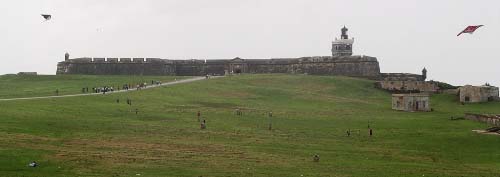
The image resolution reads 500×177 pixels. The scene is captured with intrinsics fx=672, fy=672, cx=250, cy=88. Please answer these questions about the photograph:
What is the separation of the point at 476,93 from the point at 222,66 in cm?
3980

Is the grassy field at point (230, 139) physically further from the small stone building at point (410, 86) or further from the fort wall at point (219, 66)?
the fort wall at point (219, 66)

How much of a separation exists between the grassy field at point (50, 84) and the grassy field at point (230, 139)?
3.24 m

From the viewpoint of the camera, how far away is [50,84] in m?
75.2

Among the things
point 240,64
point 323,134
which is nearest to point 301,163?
point 323,134

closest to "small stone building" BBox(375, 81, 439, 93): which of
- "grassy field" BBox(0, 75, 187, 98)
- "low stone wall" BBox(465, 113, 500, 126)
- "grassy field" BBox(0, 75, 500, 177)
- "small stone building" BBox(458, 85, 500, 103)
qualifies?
"small stone building" BBox(458, 85, 500, 103)

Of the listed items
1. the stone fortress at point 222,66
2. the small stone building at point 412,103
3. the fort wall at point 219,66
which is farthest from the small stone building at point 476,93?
the fort wall at point 219,66

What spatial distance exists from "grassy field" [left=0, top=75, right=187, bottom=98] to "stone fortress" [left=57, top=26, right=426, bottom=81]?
45.5ft

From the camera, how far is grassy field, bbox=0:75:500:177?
95.9ft

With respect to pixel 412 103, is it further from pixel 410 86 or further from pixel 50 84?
pixel 50 84

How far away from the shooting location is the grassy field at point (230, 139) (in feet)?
95.9

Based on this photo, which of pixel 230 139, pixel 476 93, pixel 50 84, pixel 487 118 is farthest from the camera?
pixel 50 84

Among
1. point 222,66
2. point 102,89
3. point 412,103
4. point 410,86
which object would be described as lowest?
point 412,103

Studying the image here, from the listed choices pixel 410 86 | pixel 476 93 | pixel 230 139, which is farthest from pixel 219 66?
pixel 230 139

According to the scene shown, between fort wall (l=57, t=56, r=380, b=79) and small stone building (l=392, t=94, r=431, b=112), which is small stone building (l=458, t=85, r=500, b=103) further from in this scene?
fort wall (l=57, t=56, r=380, b=79)
